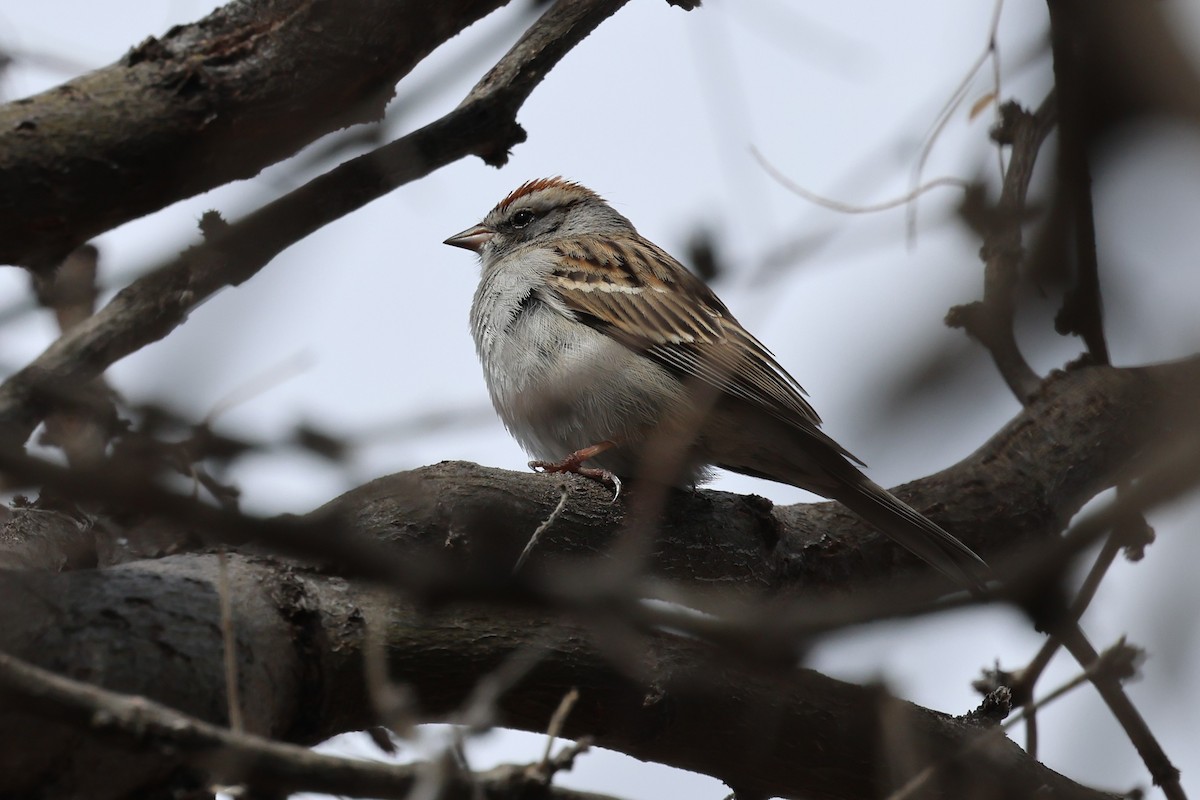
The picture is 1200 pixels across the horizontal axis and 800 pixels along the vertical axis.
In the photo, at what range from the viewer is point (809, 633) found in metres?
1.35

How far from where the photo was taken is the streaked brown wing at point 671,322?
490 cm

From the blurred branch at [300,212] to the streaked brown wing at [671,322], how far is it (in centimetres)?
141

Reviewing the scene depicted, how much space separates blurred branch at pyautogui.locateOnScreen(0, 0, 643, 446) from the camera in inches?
124

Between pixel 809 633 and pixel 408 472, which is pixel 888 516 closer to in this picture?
pixel 408 472

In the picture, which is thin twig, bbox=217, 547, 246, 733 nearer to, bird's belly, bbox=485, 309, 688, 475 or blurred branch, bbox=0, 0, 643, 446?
blurred branch, bbox=0, 0, 643, 446

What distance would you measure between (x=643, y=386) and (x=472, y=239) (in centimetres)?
217

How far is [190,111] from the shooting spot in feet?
9.54

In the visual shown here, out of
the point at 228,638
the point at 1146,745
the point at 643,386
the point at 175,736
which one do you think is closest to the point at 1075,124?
the point at 1146,745

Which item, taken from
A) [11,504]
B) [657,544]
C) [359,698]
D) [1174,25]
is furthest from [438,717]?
[1174,25]

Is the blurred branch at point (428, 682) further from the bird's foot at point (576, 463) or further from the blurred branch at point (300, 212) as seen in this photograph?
the bird's foot at point (576, 463)

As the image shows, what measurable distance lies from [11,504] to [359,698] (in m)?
1.31

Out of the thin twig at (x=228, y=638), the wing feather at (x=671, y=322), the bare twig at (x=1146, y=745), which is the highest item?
the wing feather at (x=671, y=322)

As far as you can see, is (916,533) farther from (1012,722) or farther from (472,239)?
(472,239)

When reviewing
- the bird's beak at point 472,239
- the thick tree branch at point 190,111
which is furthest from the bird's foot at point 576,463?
the bird's beak at point 472,239
